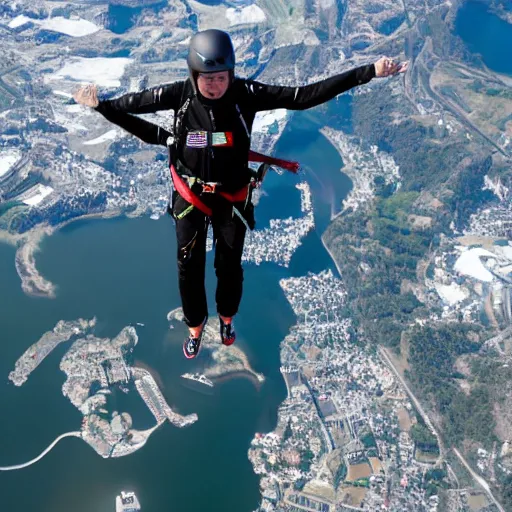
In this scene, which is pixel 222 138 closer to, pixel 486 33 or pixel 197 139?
pixel 197 139

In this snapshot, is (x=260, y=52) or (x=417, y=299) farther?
(x=260, y=52)

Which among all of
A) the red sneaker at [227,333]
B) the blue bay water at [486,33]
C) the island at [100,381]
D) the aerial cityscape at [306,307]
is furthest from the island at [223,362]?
the blue bay water at [486,33]

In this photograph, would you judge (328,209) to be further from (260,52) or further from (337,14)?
(337,14)

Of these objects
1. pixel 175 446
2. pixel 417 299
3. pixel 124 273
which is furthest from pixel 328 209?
pixel 175 446

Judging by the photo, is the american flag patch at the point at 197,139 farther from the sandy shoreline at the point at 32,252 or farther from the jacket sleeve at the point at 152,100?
the sandy shoreline at the point at 32,252

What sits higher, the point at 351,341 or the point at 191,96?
the point at 191,96

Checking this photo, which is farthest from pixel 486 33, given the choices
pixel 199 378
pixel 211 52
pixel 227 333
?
pixel 211 52
